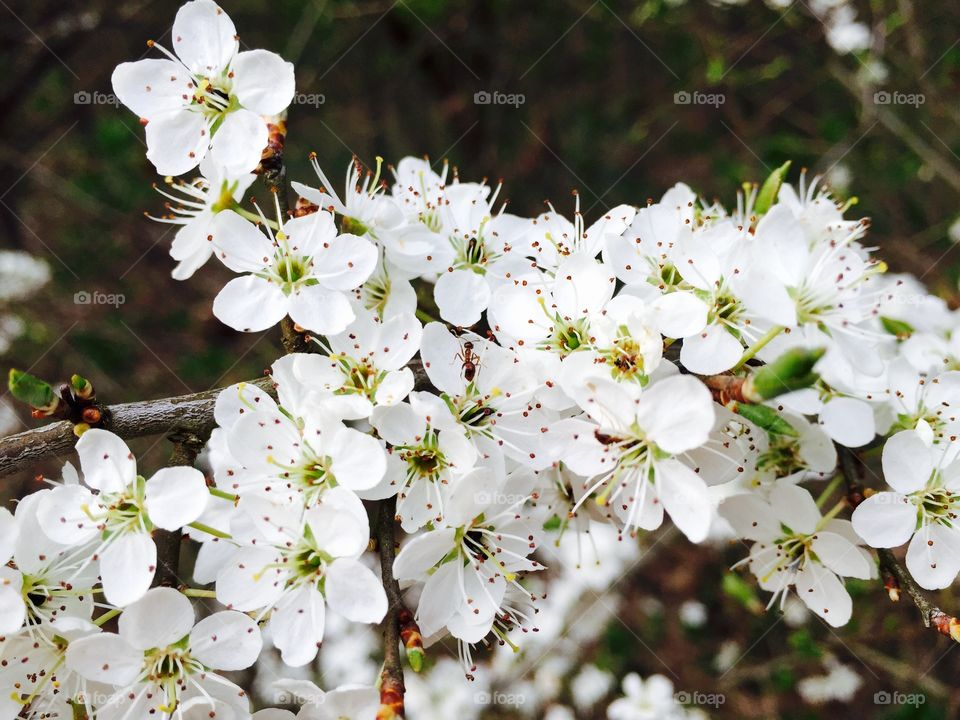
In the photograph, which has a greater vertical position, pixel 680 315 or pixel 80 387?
pixel 680 315

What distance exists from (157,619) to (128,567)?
0.09 meters

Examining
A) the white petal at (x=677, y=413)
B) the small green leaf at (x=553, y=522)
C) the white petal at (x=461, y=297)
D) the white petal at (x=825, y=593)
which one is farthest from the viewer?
the small green leaf at (x=553, y=522)

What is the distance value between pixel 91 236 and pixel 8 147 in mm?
551

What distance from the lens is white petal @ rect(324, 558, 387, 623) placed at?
121 centimetres

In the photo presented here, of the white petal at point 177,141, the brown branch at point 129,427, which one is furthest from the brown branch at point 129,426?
the white petal at point 177,141

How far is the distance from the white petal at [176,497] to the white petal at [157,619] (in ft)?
0.35

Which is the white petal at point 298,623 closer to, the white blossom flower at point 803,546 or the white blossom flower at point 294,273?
the white blossom flower at point 294,273

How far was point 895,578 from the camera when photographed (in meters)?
1.49

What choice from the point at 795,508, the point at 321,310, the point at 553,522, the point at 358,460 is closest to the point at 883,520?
the point at 795,508

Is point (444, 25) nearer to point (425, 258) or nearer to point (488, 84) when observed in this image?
point (488, 84)

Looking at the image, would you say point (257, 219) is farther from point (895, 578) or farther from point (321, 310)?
point (895, 578)

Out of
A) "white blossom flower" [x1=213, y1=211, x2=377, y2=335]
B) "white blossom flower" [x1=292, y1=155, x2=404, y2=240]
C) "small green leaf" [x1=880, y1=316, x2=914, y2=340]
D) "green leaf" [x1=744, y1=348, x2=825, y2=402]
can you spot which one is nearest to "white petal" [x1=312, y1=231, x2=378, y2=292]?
"white blossom flower" [x1=213, y1=211, x2=377, y2=335]

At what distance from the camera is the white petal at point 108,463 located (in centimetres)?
129

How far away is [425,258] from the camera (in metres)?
1.50
